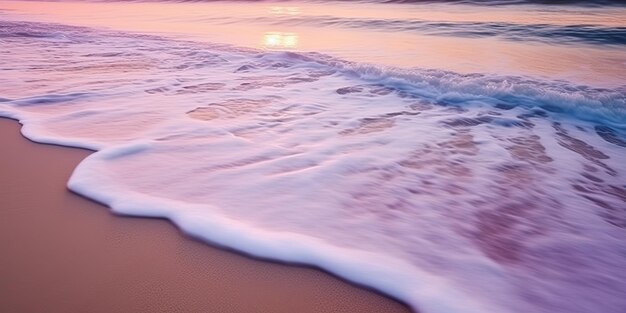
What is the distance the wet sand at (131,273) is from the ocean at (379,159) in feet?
0.25

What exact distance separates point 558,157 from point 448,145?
2.15 feet

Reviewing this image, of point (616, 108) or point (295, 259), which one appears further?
point (616, 108)

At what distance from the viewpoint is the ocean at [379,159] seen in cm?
163

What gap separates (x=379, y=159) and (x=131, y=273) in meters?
1.53

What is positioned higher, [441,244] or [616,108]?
[616,108]

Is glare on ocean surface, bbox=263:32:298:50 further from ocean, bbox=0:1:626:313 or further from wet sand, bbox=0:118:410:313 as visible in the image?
wet sand, bbox=0:118:410:313

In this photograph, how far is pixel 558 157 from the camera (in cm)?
267

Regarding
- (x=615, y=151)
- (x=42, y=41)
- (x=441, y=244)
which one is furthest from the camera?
(x=42, y=41)

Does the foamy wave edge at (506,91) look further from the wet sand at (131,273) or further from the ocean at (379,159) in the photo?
the wet sand at (131,273)

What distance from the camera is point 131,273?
1512 millimetres

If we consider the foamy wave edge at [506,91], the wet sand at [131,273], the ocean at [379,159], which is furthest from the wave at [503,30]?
the wet sand at [131,273]

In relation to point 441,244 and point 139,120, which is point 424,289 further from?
point 139,120

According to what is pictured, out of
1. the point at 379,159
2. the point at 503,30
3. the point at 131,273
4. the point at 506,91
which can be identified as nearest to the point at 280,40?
the point at 503,30

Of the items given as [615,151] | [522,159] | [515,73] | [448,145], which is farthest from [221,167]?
[515,73]
